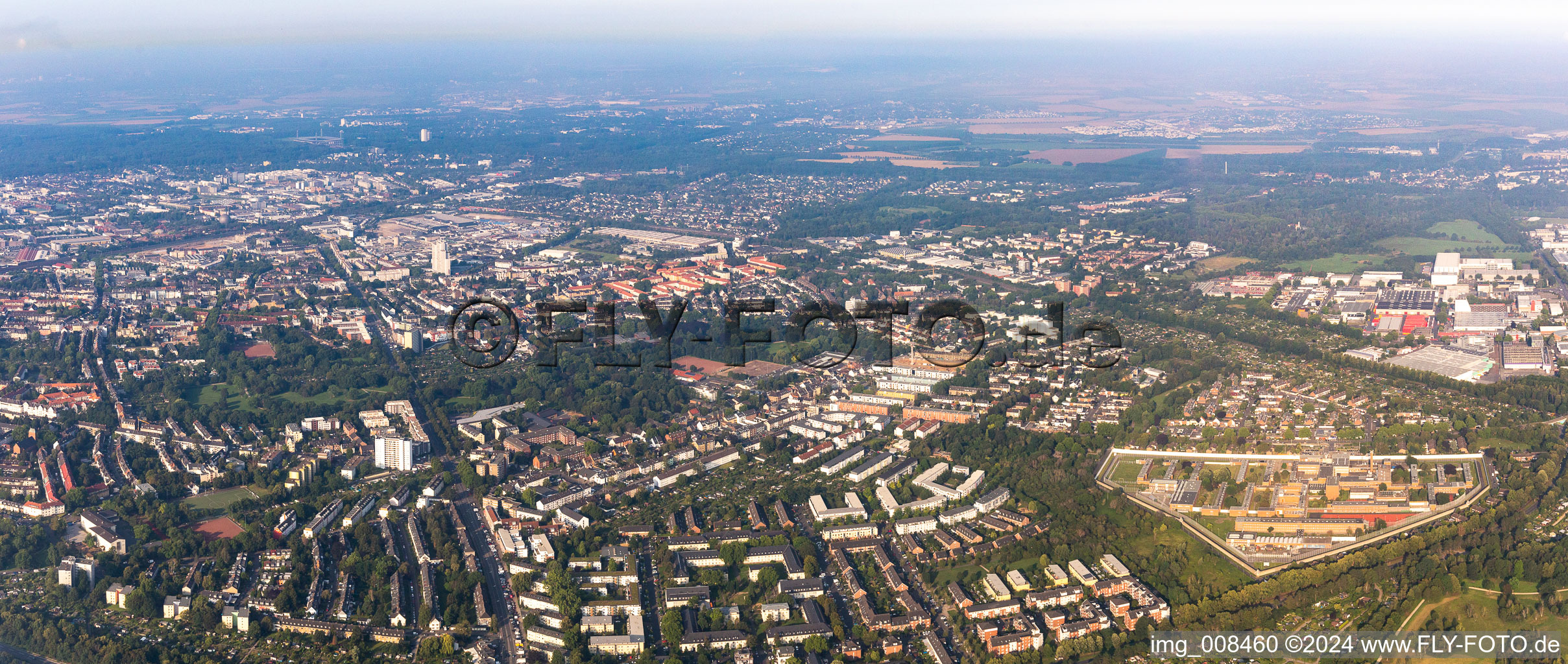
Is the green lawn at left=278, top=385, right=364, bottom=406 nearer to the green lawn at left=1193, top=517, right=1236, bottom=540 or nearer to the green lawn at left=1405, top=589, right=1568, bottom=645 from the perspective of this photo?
the green lawn at left=1193, top=517, right=1236, bottom=540

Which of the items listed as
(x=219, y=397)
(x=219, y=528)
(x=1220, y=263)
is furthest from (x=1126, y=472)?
(x=1220, y=263)

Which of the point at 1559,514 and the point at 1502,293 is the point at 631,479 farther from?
the point at 1502,293

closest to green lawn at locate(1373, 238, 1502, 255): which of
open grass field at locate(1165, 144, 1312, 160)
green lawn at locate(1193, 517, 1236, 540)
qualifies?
open grass field at locate(1165, 144, 1312, 160)

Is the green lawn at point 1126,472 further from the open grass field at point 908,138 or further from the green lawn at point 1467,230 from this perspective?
the open grass field at point 908,138

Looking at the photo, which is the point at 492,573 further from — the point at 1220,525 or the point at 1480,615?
the point at 1480,615

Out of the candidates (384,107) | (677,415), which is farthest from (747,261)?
(384,107)
